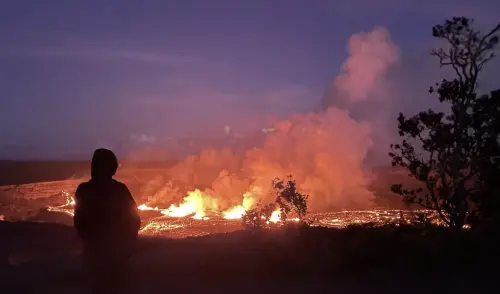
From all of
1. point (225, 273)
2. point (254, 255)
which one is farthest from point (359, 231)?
point (225, 273)

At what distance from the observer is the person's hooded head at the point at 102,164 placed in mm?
6535

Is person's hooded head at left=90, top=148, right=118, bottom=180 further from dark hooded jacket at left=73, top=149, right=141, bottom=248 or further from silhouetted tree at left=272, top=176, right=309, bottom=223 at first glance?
silhouetted tree at left=272, top=176, right=309, bottom=223

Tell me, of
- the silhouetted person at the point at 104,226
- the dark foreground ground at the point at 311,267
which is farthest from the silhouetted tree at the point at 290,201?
the silhouetted person at the point at 104,226

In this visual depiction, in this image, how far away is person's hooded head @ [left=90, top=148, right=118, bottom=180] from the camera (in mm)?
6535

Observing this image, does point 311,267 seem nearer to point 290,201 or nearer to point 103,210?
point 103,210

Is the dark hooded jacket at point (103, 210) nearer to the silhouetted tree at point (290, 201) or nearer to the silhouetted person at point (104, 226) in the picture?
the silhouetted person at point (104, 226)

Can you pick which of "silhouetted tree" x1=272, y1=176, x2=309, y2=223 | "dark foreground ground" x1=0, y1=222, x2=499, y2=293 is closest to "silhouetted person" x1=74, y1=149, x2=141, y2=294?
"dark foreground ground" x1=0, y1=222, x2=499, y2=293

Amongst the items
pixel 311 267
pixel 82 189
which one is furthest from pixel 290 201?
pixel 82 189

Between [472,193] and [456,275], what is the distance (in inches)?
331

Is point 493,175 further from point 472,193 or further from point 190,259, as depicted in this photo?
point 190,259

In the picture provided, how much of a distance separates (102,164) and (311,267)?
5.61 metres

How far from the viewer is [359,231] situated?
12477 millimetres

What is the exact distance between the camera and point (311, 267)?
10578 millimetres

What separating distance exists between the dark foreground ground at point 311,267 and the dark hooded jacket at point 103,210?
2964 millimetres
